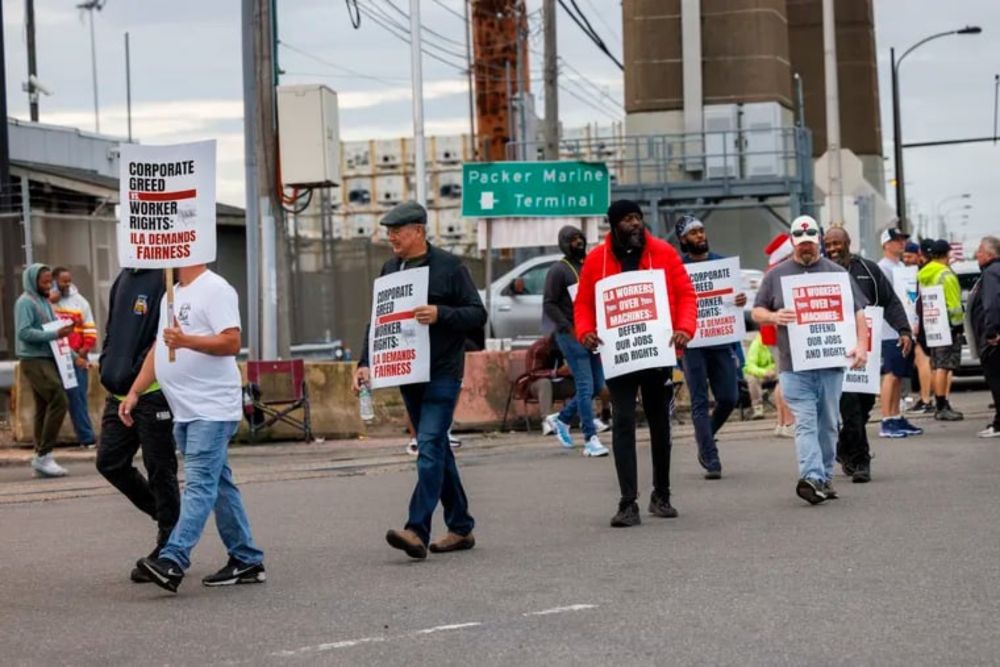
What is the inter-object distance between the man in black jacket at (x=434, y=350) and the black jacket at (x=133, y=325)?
4.14 ft

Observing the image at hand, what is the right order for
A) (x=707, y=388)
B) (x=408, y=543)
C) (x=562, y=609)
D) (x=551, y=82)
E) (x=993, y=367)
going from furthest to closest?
(x=551, y=82) → (x=993, y=367) → (x=707, y=388) → (x=408, y=543) → (x=562, y=609)

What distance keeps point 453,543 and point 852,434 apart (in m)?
4.19

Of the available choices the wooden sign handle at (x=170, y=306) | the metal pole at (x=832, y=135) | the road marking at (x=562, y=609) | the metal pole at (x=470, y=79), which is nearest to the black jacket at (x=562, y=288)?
the wooden sign handle at (x=170, y=306)

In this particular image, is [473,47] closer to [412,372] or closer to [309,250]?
[309,250]

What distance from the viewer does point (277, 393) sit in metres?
19.9

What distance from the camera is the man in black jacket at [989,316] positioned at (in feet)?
56.1

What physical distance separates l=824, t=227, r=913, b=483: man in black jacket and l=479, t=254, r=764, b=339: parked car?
15.7 metres

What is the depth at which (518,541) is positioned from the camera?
35.9 ft

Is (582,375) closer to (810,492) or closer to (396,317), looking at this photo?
(810,492)

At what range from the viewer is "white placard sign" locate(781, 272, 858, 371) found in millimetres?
12398

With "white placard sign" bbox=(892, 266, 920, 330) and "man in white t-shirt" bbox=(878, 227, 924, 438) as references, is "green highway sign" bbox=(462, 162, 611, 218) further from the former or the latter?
"man in white t-shirt" bbox=(878, 227, 924, 438)

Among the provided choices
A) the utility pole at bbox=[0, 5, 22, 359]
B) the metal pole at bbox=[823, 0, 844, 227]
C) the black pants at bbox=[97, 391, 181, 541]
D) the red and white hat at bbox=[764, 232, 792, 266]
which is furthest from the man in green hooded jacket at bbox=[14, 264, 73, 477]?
the metal pole at bbox=[823, 0, 844, 227]

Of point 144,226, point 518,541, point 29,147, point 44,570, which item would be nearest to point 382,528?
point 518,541

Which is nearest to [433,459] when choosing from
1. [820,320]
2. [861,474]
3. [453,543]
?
[453,543]
